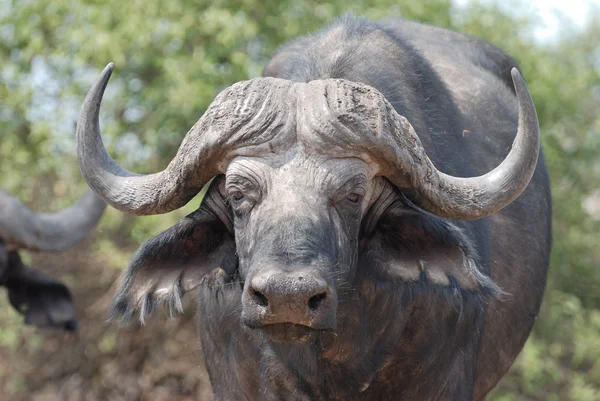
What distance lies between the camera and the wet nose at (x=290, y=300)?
3.64 metres

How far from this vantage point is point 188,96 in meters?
7.95

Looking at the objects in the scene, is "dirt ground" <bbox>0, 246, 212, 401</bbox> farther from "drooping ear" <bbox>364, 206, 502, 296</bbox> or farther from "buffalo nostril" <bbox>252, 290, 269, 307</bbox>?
"buffalo nostril" <bbox>252, 290, 269, 307</bbox>

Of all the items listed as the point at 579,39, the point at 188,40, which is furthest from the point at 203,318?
the point at 579,39

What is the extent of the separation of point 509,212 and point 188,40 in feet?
11.4

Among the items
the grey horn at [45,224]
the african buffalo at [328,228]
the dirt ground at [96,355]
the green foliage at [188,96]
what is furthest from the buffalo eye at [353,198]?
the dirt ground at [96,355]

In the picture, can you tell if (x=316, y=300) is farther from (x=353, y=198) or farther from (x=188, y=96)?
(x=188, y=96)

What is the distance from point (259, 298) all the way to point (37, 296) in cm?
494

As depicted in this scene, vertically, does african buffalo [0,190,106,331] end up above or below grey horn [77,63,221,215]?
below

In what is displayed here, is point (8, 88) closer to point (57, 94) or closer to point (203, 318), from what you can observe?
point (57, 94)

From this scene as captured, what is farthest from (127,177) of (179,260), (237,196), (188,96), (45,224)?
(45,224)

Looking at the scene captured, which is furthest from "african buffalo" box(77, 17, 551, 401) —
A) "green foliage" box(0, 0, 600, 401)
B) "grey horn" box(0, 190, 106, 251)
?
"grey horn" box(0, 190, 106, 251)

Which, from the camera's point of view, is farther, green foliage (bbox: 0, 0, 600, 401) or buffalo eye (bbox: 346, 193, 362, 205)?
green foliage (bbox: 0, 0, 600, 401)

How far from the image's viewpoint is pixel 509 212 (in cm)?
598

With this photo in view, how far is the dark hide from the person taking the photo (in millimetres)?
8203
